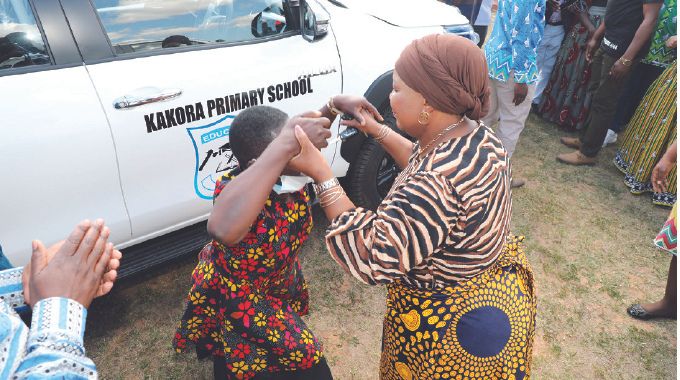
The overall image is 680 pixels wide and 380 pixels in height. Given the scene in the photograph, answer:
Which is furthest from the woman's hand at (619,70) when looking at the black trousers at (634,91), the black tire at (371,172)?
the black tire at (371,172)

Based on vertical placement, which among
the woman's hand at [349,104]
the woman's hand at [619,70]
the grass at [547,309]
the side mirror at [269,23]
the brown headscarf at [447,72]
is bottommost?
the grass at [547,309]

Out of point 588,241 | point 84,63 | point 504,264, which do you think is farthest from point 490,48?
point 84,63

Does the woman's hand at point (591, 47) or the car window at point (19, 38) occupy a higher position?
the car window at point (19, 38)

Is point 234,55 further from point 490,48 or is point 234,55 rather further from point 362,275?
point 490,48

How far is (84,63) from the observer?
206 centimetres

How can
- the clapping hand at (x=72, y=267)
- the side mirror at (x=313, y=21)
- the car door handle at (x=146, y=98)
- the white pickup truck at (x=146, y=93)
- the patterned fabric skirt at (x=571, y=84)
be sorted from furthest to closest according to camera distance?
the patterned fabric skirt at (x=571, y=84)
the side mirror at (x=313, y=21)
the car door handle at (x=146, y=98)
the white pickup truck at (x=146, y=93)
the clapping hand at (x=72, y=267)

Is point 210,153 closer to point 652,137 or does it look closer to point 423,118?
point 423,118

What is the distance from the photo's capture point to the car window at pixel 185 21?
2227 mm

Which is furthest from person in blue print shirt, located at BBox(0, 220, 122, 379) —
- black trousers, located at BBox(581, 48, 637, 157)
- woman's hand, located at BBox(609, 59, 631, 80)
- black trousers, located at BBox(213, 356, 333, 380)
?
black trousers, located at BBox(581, 48, 637, 157)

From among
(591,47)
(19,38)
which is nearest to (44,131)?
(19,38)

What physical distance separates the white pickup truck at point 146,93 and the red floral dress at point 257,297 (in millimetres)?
706

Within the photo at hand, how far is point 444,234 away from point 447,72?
43 cm

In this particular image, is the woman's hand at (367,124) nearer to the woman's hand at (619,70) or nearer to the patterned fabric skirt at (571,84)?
the woman's hand at (619,70)

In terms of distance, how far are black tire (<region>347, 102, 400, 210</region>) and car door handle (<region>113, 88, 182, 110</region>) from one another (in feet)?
4.31
